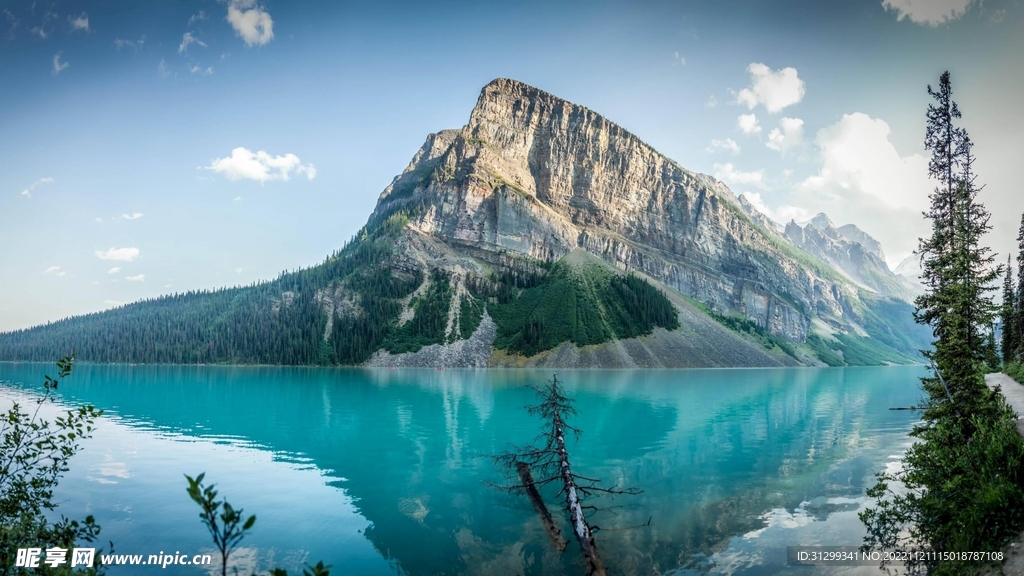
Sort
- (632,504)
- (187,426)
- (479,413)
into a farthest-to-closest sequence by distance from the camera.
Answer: (479,413) → (187,426) → (632,504)

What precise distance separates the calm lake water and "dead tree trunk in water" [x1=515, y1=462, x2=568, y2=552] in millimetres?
343

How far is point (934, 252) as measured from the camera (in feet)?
82.0

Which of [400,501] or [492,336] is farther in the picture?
[492,336]

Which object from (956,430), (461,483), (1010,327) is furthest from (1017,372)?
(461,483)

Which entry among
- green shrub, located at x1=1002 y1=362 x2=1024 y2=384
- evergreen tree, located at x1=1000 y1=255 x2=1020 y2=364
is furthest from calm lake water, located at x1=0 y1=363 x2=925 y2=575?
evergreen tree, located at x1=1000 y1=255 x2=1020 y2=364

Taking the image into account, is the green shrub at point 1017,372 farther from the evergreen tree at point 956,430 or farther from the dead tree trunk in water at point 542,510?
the dead tree trunk in water at point 542,510

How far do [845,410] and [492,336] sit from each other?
434 feet

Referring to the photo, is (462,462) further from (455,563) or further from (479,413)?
(479,413)

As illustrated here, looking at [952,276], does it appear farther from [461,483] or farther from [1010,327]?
[1010,327]

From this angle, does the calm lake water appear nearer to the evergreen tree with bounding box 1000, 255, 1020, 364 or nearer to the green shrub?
the green shrub

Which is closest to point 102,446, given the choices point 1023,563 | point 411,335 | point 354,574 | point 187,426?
point 187,426

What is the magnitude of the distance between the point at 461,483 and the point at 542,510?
760cm

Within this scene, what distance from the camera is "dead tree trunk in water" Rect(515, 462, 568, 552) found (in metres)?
19.3

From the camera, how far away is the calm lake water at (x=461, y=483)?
61.9 ft
